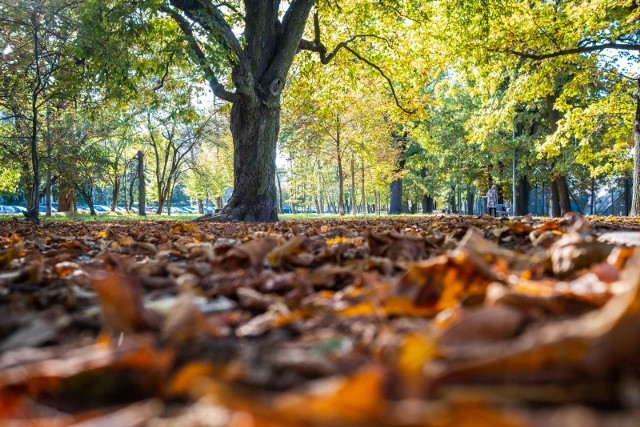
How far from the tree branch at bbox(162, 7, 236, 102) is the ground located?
643 cm

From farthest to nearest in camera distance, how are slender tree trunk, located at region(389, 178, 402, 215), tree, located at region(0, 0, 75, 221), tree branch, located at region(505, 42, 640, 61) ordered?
slender tree trunk, located at region(389, 178, 402, 215) < tree branch, located at region(505, 42, 640, 61) < tree, located at region(0, 0, 75, 221)

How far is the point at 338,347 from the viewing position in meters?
0.87

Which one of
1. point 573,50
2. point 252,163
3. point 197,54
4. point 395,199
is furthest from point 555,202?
point 197,54

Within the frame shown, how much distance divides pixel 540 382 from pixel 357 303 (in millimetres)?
554

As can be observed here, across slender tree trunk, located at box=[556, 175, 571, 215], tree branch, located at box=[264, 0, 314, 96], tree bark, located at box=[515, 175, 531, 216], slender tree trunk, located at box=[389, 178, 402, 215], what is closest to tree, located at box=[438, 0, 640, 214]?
tree branch, located at box=[264, 0, 314, 96]

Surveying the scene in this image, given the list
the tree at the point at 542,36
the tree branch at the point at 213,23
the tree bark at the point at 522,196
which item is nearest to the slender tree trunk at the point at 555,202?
the tree bark at the point at 522,196

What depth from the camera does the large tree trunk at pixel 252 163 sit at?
9.08m

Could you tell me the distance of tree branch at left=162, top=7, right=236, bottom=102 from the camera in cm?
730

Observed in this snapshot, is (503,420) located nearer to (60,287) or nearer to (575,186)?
(60,287)

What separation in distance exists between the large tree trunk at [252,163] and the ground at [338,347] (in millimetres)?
7552

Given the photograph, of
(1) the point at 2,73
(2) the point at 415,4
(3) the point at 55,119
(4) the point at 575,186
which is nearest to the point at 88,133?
(3) the point at 55,119

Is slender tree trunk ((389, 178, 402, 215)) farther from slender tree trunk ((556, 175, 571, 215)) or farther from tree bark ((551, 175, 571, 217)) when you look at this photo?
slender tree trunk ((556, 175, 571, 215))

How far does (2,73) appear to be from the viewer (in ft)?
29.7

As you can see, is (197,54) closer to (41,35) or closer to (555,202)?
Result: (41,35)
